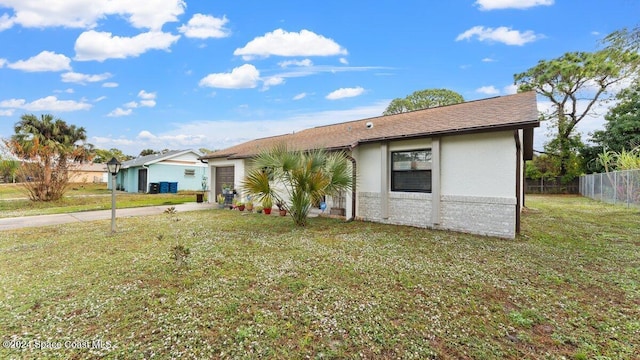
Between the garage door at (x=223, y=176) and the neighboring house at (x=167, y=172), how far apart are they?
9614mm

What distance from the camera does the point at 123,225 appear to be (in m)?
9.05

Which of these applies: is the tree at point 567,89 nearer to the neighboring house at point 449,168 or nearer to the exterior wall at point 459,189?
the neighboring house at point 449,168

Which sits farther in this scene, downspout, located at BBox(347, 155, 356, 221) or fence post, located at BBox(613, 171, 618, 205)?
fence post, located at BBox(613, 171, 618, 205)

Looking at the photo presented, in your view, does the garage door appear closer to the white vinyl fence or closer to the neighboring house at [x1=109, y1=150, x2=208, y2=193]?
the neighboring house at [x1=109, y1=150, x2=208, y2=193]

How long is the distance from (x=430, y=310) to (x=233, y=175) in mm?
13255

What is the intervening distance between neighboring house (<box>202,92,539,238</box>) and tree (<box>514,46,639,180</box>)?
1941 centimetres

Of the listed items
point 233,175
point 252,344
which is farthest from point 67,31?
point 252,344

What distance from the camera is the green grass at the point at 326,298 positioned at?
8.97 feet

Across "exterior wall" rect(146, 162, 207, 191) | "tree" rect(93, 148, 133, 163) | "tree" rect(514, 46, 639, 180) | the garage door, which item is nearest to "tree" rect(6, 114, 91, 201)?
"exterior wall" rect(146, 162, 207, 191)

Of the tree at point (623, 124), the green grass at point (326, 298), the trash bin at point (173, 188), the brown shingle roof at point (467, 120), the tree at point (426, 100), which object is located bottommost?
the green grass at point (326, 298)

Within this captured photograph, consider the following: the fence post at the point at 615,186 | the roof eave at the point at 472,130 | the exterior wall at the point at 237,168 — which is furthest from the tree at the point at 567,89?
the exterior wall at the point at 237,168

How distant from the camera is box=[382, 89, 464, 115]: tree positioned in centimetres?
2952

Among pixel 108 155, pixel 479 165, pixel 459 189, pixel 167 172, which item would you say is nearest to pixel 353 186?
pixel 459 189

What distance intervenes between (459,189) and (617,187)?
1311 cm
